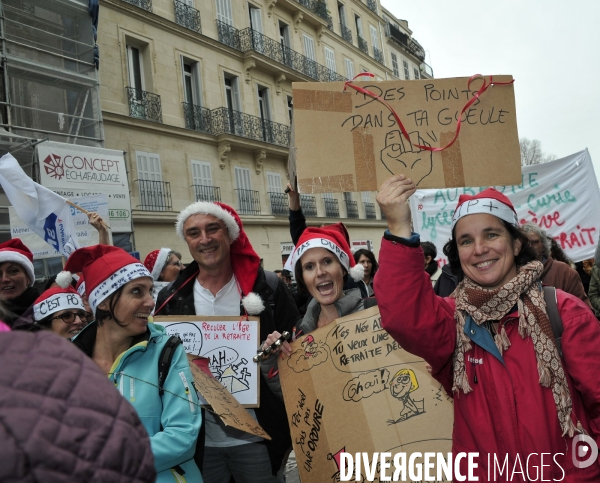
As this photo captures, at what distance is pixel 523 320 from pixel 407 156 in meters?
0.81

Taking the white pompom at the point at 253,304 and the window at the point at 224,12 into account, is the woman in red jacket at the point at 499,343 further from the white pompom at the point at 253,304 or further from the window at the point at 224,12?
the window at the point at 224,12

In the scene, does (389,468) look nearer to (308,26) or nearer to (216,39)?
(216,39)

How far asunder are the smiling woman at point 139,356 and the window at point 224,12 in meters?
18.8

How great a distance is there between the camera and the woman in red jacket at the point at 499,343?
159 centimetres

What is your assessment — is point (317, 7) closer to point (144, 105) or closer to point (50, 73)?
point (144, 105)

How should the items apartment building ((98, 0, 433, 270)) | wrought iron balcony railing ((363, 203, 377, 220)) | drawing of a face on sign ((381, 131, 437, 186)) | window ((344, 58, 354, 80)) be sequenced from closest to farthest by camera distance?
drawing of a face on sign ((381, 131, 437, 186))
apartment building ((98, 0, 433, 270))
window ((344, 58, 354, 80))
wrought iron balcony railing ((363, 203, 377, 220))

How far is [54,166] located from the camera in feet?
35.3

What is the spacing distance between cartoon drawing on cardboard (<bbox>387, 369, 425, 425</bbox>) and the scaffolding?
454 inches

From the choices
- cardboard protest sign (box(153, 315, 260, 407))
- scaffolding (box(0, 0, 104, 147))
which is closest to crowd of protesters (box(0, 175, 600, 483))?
cardboard protest sign (box(153, 315, 260, 407))

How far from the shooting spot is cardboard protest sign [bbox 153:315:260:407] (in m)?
2.74

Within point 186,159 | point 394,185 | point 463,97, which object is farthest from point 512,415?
point 186,159

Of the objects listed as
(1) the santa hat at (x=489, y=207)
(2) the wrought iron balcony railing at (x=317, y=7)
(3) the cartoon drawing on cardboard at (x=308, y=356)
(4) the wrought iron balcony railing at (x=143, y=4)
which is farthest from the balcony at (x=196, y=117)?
(1) the santa hat at (x=489, y=207)

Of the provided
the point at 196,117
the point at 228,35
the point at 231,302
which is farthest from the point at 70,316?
the point at 228,35

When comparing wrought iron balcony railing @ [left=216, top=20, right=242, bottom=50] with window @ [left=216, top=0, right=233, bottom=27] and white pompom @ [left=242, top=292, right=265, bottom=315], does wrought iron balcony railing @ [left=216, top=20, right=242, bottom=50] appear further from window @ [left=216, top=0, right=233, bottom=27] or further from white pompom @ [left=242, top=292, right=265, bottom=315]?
white pompom @ [left=242, top=292, right=265, bottom=315]
